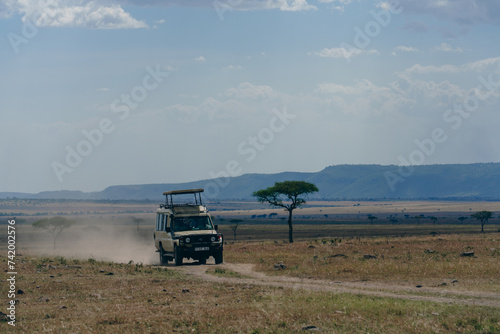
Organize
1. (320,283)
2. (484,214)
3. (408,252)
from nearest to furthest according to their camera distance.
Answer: (320,283) → (408,252) → (484,214)

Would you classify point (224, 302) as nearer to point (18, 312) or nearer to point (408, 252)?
point (18, 312)

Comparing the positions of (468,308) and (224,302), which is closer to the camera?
(468,308)

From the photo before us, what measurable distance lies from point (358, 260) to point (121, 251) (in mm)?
21397

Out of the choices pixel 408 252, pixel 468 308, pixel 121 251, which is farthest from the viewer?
pixel 121 251

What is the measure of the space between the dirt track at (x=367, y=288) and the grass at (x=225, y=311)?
5.03ft

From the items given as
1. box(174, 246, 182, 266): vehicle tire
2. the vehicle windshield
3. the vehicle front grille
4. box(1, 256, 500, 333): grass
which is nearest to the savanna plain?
box(1, 256, 500, 333): grass

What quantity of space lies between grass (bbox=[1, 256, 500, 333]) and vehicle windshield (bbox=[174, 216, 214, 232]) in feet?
33.1

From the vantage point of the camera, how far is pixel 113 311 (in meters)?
18.5

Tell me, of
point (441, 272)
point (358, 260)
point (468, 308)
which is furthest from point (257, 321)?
point (358, 260)

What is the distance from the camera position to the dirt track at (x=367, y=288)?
20016 mm

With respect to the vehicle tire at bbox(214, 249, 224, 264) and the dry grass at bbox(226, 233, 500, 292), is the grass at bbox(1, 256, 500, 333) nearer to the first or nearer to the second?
the dry grass at bbox(226, 233, 500, 292)

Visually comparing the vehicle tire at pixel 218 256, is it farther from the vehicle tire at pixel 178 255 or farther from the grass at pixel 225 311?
the grass at pixel 225 311

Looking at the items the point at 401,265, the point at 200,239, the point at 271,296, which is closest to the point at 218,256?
the point at 200,239

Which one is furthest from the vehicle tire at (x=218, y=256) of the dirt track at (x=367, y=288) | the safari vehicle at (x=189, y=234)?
the dirt track at (x=367, y=288)
